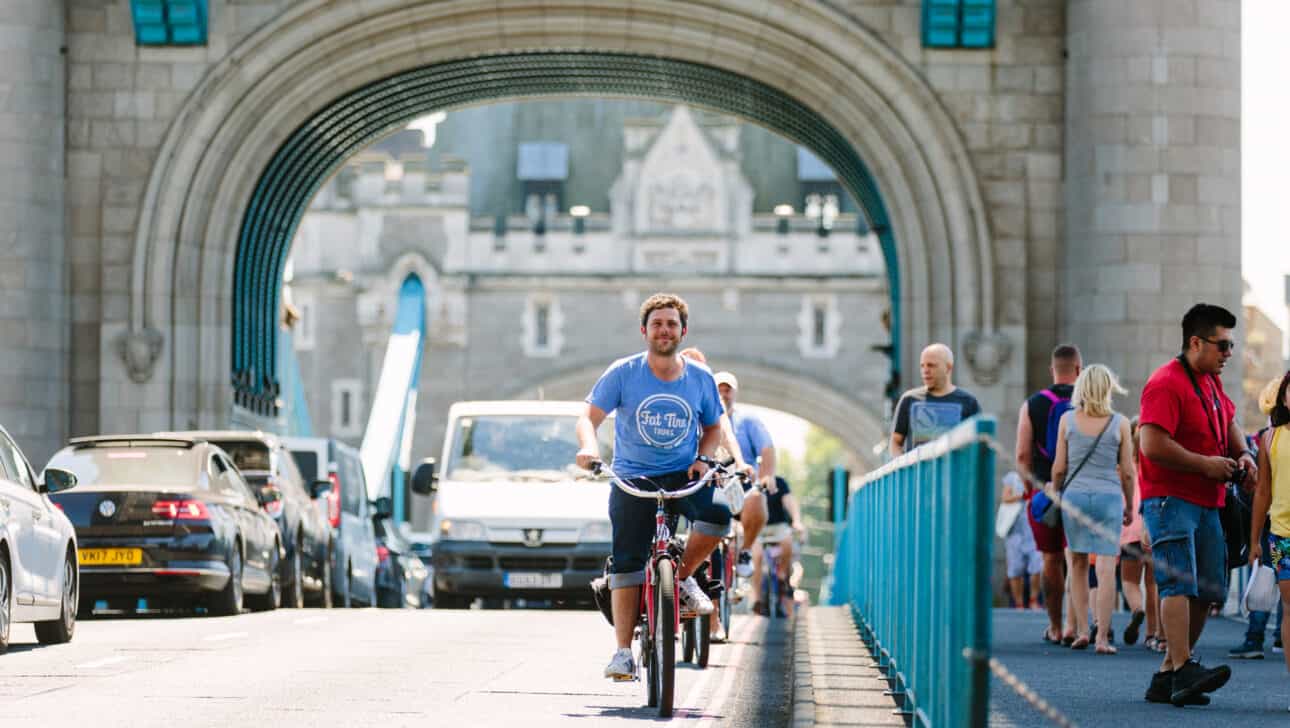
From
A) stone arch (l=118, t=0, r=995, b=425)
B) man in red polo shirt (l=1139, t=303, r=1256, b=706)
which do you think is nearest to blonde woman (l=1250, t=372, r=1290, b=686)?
man in red polo shirt (l=1139, t=303, r=1256, b=706)

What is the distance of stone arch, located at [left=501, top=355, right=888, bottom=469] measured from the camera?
63.7 meters

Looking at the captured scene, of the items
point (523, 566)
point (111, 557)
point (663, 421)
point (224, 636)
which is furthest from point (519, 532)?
point (663, 421)

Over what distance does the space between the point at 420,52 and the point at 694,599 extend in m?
15.0

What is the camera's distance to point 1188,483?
938cm

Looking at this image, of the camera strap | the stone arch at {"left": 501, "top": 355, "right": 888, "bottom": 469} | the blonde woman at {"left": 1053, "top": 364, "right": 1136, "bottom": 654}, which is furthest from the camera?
the stone arch at {"left": 501, "top": 355, "right": 888, "bottom": 469}

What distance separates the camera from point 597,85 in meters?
27.5

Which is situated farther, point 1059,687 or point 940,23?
point 940,23

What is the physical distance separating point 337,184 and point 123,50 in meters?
43.8

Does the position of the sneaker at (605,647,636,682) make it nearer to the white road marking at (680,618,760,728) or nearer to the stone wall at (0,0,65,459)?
the white road marking at (680,618,760,728)

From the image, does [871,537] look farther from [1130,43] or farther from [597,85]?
[597,85]

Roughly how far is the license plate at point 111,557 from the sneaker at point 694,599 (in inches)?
278

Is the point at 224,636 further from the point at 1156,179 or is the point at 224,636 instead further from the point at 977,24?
the point at 977,24

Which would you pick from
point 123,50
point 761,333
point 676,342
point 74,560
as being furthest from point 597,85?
point 761,333

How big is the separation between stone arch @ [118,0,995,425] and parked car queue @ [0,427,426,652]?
239 centimetres
